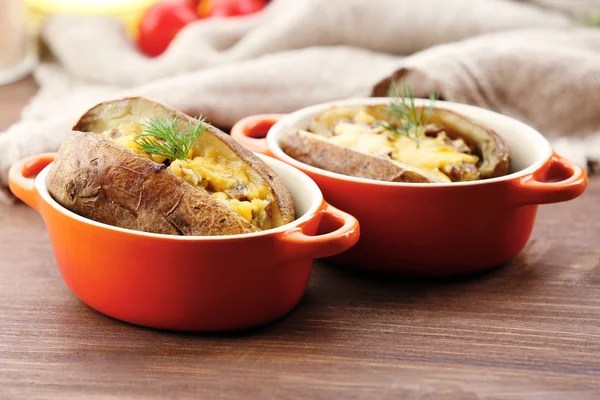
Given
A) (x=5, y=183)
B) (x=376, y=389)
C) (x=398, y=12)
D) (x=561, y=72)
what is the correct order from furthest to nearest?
1. (x=398, y=12)
2. (x=561, y=72)
3. (x=5, y=183)
4. (x=376, y=389)

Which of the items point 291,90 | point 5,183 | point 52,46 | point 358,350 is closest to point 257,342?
point 358,350

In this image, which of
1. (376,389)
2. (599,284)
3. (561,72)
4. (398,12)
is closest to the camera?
(376,389)

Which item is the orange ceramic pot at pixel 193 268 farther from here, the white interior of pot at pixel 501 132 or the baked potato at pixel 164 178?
the white interior of pot at pixel 501 132

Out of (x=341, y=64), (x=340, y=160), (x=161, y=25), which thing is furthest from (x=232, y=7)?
(x=340, y=160)

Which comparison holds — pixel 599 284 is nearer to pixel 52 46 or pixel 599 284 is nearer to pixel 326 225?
pixel 326 225

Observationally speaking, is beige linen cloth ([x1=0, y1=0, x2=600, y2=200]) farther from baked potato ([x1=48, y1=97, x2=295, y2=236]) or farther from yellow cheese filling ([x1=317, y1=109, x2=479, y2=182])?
baked potato ([x1=48, y1=97, x2=295, y2=236])

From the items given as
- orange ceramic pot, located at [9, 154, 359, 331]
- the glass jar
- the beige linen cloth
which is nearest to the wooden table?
orange ceramic pot, located at [9, 154, 359, 331]

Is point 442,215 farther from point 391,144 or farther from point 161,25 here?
point 161,25
